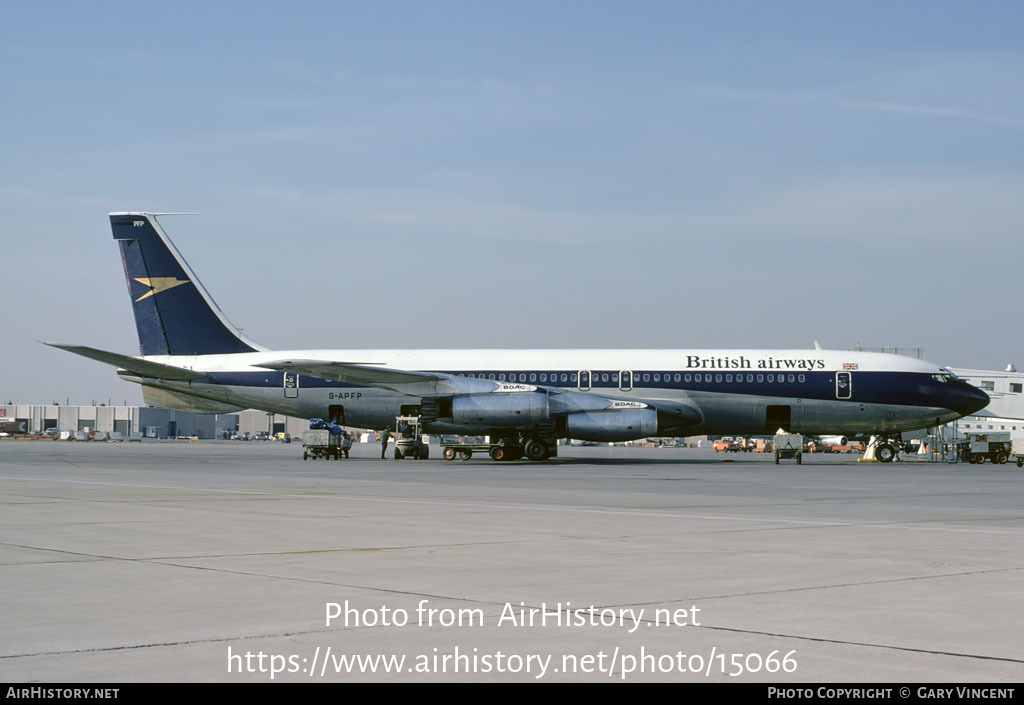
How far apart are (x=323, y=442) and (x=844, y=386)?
76.6 feet

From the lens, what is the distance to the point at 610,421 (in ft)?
144

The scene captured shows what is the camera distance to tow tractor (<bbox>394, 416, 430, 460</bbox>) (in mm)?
48719

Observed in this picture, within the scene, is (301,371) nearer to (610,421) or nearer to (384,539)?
(610,421)

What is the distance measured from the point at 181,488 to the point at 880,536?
15864 mm

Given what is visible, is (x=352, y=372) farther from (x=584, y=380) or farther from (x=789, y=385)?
(x=789, y=385)

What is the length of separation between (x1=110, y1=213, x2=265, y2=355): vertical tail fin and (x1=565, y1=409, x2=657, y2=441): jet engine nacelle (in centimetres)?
1653

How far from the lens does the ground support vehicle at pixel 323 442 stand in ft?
161

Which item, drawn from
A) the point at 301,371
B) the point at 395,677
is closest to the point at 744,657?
the point at 395,677

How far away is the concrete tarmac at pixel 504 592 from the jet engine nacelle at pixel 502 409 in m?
24.0

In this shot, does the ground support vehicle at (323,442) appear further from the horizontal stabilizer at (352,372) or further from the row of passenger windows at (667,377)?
the row of passenger windows at (667,377)

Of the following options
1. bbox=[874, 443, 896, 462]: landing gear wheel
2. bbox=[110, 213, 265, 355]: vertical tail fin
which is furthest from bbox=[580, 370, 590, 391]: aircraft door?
bbox=[110, 213, 265, 355]: vertical tail fin

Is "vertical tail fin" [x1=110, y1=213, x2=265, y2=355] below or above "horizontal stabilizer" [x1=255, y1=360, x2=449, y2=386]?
above

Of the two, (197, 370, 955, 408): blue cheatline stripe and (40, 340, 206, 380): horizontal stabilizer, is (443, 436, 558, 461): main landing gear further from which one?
(40, 340, 206, 380): horizontal stabilizer

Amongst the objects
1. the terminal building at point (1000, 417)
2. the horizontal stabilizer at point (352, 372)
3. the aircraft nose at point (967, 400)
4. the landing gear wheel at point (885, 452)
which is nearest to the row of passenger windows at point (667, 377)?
the horizontal stabilizer at point (352, 372)
